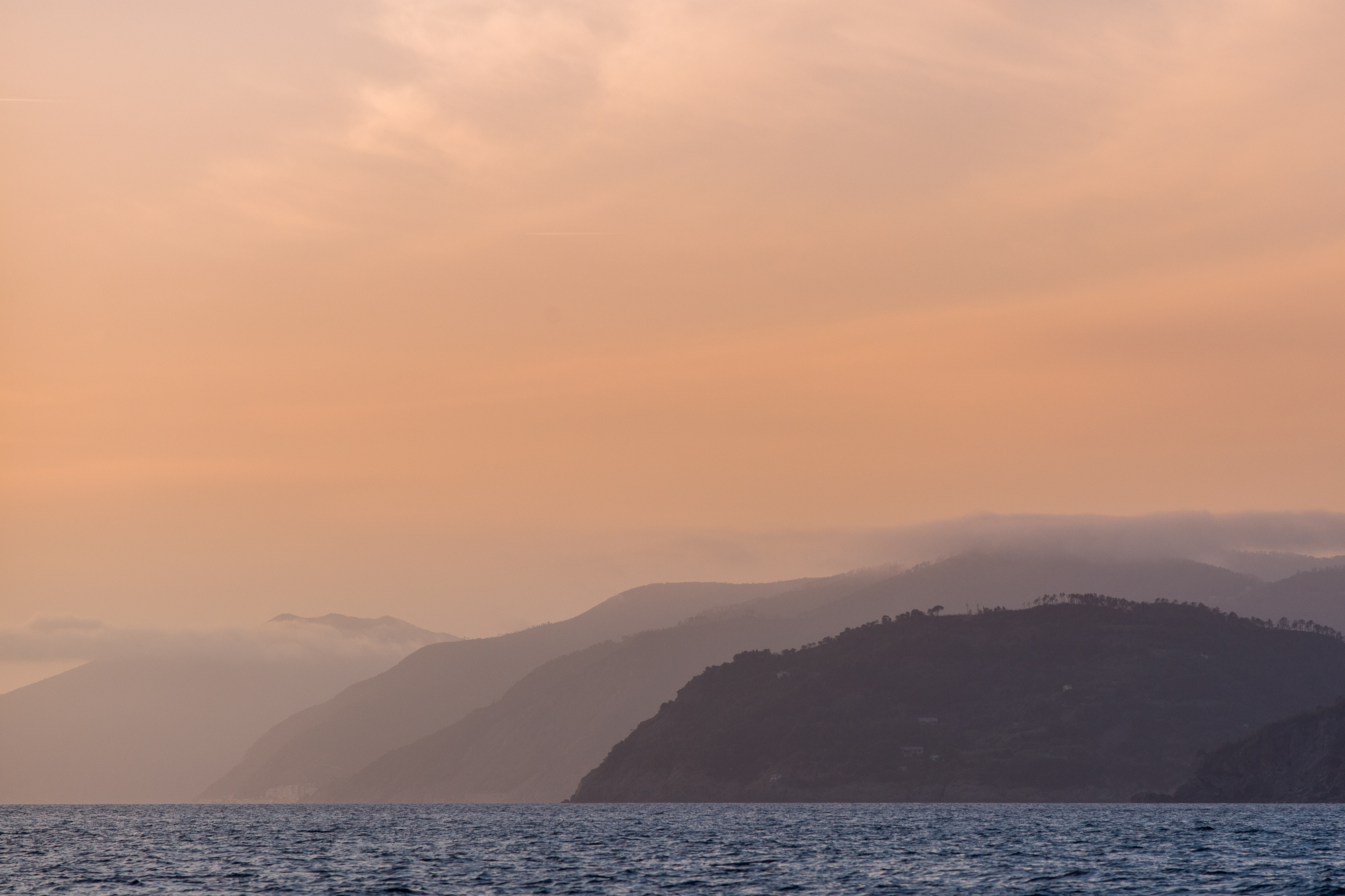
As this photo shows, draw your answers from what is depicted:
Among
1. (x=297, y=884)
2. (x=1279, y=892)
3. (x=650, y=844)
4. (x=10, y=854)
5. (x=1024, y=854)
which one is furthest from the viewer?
(x=650, y=844)

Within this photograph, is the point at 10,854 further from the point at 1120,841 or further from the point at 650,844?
the point at 1120,841

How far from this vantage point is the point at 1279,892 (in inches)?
4154

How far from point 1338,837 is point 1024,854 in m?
60.3

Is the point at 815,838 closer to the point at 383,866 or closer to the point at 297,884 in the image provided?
the point at 383,866

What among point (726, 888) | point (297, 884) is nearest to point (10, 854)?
point (297, 884)

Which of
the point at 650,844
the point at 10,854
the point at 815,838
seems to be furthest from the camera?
the point at 815,838

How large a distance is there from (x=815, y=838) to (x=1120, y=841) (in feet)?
126

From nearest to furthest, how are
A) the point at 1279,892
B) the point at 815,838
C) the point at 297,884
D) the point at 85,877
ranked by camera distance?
the point at 1279,892, the point at 297,884, the point at 85,877, the point at 815,838

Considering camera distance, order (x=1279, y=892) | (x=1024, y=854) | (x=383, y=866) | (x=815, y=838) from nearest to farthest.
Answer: (x=1279, y=892) → (x=383, y=866) → (x=1024, y=854) → (x=815, y=838)

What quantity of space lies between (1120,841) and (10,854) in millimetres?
127743

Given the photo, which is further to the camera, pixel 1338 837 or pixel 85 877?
pixel 1338 837

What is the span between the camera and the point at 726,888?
363 ft

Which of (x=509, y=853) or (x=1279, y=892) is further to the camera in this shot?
(x=509, y=853)

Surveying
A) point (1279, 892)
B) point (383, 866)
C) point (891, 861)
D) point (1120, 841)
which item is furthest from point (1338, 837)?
point (383, 866)
